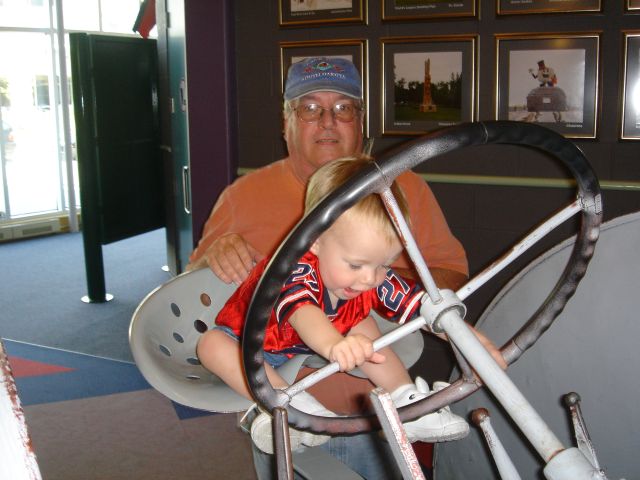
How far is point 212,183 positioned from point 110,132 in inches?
60.4

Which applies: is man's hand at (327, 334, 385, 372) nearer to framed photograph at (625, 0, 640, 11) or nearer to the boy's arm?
the boy's arm

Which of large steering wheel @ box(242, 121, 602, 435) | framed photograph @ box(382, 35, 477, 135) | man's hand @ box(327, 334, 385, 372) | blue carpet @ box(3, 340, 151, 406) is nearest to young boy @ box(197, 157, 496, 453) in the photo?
man's hand @ box(327, 334, 385, 372)

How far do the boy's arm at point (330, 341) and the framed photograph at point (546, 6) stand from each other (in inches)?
88.8

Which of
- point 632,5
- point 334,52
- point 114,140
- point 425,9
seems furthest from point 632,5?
point 114,140

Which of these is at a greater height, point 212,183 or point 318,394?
point 212,183

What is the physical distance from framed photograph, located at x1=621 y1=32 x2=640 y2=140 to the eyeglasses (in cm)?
143

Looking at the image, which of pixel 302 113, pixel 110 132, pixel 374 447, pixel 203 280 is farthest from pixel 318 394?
pixel 110 132

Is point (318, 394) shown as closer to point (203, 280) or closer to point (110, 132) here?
point (203, 280)

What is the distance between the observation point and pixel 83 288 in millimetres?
5672

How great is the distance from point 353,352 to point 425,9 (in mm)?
2494

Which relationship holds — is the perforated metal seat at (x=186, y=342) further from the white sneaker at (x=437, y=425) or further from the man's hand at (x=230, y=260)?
the white sneaker at (x=437, y=425)

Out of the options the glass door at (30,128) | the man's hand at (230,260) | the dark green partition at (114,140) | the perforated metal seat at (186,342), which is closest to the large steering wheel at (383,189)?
the perforated metal seat at (186,342)

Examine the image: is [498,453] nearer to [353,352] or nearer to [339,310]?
[353,352]

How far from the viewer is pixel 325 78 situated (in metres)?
2.01
